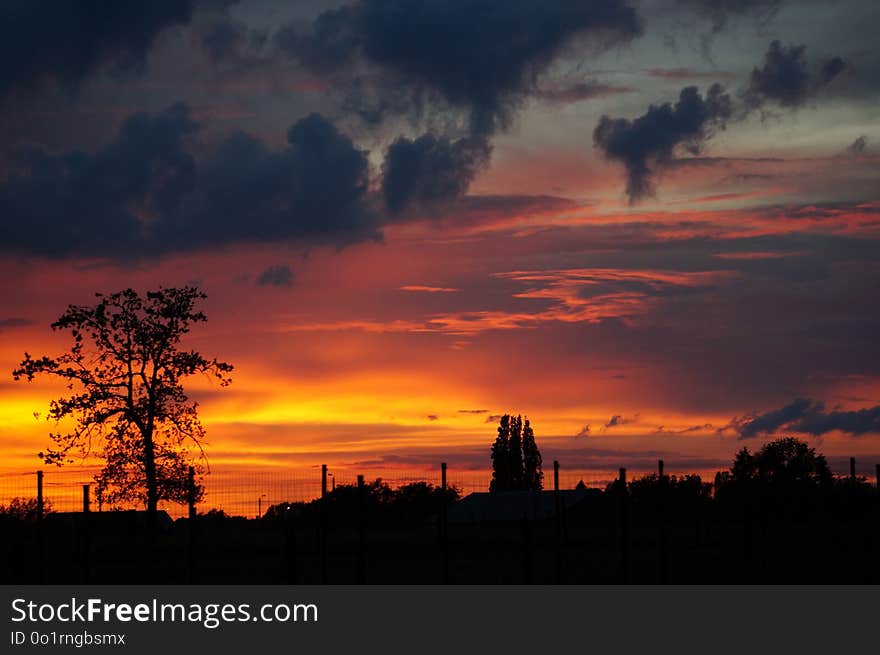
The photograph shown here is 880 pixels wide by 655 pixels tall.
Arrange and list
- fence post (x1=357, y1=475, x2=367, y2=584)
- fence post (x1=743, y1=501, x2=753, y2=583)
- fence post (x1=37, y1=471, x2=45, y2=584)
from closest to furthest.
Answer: fence post (x1=357, y1=475, x2=367, y2=584), fence post (x1=743, y1=501, x2=753, y2=583), fence post (x1=37, y1=471, x2=45, y2=584)

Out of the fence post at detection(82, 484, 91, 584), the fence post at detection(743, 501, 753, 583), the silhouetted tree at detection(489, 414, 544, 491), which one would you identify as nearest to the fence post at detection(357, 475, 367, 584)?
the fence post at detection(82, 484, 91, 584)

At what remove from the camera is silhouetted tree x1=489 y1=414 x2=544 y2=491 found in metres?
109

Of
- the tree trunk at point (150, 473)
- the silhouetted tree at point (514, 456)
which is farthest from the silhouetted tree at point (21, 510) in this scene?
the silhouetted tree at point (514, 456)

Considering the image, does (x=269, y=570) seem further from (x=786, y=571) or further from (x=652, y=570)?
(x=786, y=571)

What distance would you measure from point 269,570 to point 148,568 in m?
4.57

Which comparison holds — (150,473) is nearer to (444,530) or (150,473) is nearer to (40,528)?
(40,528)

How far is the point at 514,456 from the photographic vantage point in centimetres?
11062

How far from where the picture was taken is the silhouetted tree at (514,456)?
109375 millimetres

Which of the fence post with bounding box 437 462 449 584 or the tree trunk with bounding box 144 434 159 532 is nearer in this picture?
the fence post with bounding box 437 462 449 584

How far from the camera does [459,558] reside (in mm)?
37562

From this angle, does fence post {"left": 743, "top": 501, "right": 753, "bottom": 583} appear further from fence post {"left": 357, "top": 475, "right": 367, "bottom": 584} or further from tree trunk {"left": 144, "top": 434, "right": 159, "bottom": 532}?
tree trunk {"left": 144, "top": 434, "right": 159, "bottom": 532}

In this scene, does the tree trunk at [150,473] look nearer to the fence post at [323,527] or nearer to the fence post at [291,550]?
the fence post at [323,527]

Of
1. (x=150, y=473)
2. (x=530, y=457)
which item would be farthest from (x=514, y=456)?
(x=150, y=473)
